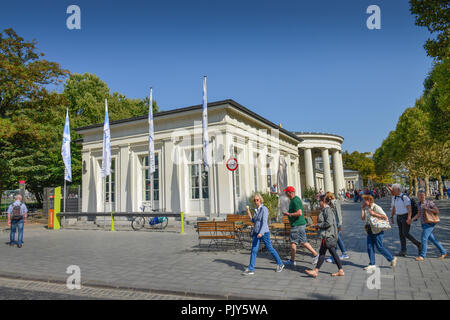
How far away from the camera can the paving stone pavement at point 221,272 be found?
5.05 m

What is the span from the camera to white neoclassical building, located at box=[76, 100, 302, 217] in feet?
57.6

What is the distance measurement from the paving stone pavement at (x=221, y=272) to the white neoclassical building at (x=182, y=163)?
306 inches

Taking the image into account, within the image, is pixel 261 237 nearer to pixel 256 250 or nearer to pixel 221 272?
pixel 256 250

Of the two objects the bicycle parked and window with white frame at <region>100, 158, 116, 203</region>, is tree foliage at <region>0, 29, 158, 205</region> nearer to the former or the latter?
window with white frame at <region>100, 158, 116, 203</region>

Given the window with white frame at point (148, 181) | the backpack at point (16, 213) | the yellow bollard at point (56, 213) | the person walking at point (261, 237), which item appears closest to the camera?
the person walking at point (261, 237)

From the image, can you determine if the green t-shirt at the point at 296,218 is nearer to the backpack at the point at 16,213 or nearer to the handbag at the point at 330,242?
the handbag at the point at 330,242

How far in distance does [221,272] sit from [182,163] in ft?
41.1

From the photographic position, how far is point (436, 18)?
10094mm

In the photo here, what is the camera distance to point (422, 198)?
737 cm

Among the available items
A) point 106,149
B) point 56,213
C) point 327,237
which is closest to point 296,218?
point 327,237

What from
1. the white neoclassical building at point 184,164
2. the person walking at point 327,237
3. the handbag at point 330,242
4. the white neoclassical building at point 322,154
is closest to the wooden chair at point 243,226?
the person walking at point 327,237

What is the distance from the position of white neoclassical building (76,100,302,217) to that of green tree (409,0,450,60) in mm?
9498

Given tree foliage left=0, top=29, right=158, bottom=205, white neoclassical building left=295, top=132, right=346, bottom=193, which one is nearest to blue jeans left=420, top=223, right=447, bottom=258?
tree foliage left=0, top=29, right=158, bottom=205
